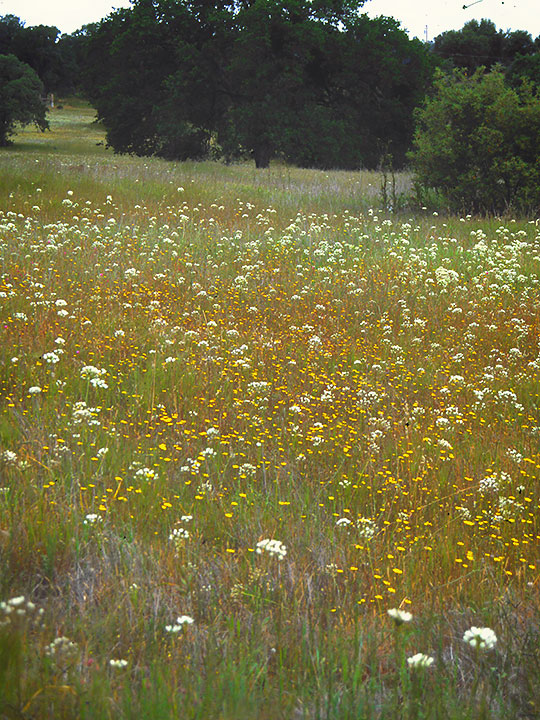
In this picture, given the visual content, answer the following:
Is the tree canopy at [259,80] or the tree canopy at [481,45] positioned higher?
the tree canopy at [481,45]

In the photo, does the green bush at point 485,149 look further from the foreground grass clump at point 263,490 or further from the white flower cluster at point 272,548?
the white flower cluster at point 272,548

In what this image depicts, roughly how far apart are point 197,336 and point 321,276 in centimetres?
333

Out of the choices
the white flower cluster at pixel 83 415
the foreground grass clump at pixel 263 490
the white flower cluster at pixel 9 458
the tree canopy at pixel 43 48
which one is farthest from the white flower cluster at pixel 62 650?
the tree canopy at pixel 43 48

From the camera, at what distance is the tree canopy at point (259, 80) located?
1404 inches

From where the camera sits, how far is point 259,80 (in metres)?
36.1

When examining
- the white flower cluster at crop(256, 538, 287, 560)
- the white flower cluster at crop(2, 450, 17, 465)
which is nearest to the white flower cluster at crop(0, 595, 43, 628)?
the white flower cluster at crop(256, 538, 287, 560)

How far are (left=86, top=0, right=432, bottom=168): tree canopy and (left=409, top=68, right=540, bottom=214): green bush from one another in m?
20.3

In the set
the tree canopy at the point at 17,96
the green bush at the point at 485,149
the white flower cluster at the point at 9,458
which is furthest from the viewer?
the tree canopy at the point at 17,96

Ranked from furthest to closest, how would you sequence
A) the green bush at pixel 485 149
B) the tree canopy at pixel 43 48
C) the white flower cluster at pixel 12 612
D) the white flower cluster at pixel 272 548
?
the tree canopy at pixel 43 48 → the green bush at pixel 485 149 → the white flower cluster at pixel 272 548 → the white flower cluster at pixel 12 612

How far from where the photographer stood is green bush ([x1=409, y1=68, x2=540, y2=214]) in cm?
1596

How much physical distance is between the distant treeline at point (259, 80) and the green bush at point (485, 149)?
61.0ft

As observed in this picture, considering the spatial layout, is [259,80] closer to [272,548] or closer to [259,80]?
[259,80]

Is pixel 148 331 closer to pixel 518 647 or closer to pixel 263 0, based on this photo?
pixel 518 647

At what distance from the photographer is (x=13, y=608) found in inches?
71.2
